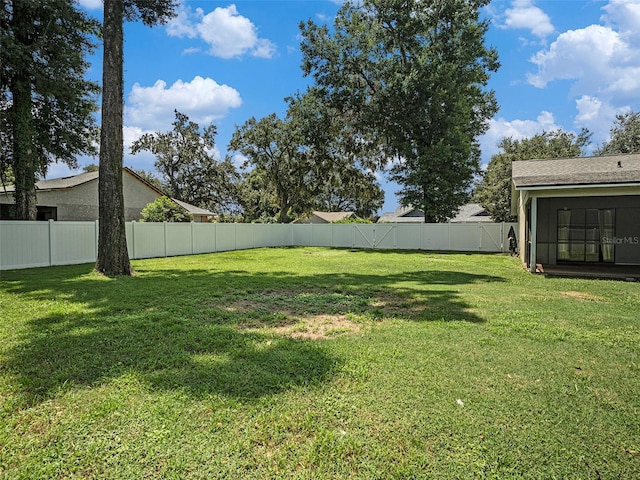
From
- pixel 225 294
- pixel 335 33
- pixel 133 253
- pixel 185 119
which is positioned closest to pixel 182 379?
pixel 225 294

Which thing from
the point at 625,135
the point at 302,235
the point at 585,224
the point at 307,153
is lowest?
the point at 302,235

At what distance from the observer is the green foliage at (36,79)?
12.1 m

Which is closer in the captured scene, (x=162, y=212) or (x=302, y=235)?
(x=162, y=212)

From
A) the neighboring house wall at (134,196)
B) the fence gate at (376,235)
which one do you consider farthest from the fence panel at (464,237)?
the neighboring house wall at (134,196)

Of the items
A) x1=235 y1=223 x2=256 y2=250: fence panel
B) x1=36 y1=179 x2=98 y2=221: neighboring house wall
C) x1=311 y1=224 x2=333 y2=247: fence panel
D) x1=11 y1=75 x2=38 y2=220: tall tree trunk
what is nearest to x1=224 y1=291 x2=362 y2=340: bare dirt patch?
x1=11 y1=75 x2=38 y2=220: tall tree trunk

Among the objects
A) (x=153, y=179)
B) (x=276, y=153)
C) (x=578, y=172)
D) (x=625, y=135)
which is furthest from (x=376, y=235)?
(x=153, y=179)

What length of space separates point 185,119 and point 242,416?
37089mm

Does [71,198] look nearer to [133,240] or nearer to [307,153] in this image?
[133,240]

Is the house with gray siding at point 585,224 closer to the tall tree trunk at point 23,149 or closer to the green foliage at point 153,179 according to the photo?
the tall tree trunk at point 23,149

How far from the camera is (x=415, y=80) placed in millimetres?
20203

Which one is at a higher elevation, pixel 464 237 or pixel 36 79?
pixel 36 79

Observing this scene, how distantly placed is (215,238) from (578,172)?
1488cm

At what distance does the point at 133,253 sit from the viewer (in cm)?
1447

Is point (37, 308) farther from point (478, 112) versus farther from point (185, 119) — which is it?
point (185, 119)
